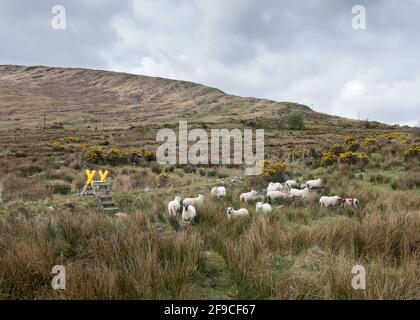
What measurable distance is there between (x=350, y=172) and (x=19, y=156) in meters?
21.0

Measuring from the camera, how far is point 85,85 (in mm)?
158375

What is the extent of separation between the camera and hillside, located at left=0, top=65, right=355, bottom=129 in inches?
3642

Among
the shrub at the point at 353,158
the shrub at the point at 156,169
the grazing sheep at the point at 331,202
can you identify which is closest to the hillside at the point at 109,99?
the shrub at the point at 353,158

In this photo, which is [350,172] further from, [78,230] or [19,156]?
[19,156]

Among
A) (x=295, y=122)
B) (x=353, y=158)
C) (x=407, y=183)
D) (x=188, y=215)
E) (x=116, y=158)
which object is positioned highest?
(x=295, y=122)

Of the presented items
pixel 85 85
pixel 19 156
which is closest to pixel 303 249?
pixel 19 156

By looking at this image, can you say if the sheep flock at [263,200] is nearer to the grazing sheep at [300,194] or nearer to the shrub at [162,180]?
the grazing sheep at [300,194]

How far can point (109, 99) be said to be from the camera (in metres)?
137

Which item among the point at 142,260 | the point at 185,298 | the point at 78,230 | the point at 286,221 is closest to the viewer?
the point at 185,298

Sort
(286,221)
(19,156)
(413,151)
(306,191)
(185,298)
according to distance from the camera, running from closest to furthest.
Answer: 1. (185,298)
2. (286,221)
3. (306,191)
4. (413,151)
5. (19,156)
